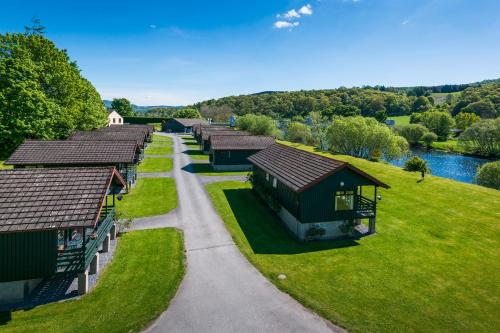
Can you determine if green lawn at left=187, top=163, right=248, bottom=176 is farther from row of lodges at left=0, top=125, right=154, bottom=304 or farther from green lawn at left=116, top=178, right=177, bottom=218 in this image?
row of lodges at left=0, top=125, right=154, bottom=304

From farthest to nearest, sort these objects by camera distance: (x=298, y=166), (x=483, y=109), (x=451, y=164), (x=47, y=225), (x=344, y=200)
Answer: (x=483, y=109)
(x=451, y=164)
(x=298, y=166)
(x=344, y=200)
(x=47, y=225)

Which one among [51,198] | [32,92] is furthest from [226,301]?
[32,92]

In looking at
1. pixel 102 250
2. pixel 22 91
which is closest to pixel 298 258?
pixel 102 250

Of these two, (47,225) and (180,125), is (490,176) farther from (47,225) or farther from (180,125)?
(180,125)

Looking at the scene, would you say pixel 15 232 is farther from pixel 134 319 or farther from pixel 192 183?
pixel 192 183

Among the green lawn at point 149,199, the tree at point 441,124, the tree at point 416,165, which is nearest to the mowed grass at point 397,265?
the green lawn at point 149,199

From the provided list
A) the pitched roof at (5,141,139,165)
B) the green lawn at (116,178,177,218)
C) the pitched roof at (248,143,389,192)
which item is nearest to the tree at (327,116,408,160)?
the pitched roof at (248,143,389,192)
